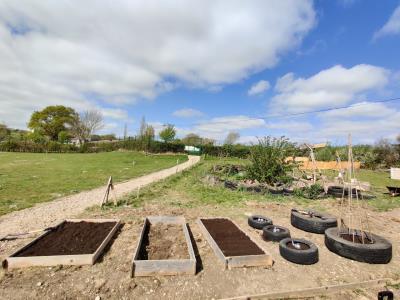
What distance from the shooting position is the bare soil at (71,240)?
438 centimetres

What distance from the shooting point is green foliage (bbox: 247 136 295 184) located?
10891 millimetres

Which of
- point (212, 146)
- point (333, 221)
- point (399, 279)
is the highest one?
point (212, 146)

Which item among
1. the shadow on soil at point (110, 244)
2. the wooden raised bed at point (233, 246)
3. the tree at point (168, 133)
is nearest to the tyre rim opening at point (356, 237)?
the wooden raised bed at point (233, 246)

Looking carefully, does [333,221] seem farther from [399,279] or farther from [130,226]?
[130,226]

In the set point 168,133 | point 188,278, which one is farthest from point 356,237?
point 168,133

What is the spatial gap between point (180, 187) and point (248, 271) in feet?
26.8

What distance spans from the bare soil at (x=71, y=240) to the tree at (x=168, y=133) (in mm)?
34544

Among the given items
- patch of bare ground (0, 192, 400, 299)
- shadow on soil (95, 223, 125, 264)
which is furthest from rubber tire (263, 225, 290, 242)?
shadow on soil (95, 223, 125, 264)

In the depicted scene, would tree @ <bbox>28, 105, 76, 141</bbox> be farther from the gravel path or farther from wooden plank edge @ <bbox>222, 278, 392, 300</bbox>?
wooden plank edge @ <bbox>222, 278, 392, 300</bbox>

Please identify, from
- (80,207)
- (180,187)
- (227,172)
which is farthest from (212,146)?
(80,207)

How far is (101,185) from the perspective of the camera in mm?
11805

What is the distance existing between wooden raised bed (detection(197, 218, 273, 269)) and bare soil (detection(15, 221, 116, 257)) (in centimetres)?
233

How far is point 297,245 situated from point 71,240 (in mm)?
4665

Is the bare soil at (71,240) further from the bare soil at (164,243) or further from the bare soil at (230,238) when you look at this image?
the bare soil at (230,238)
